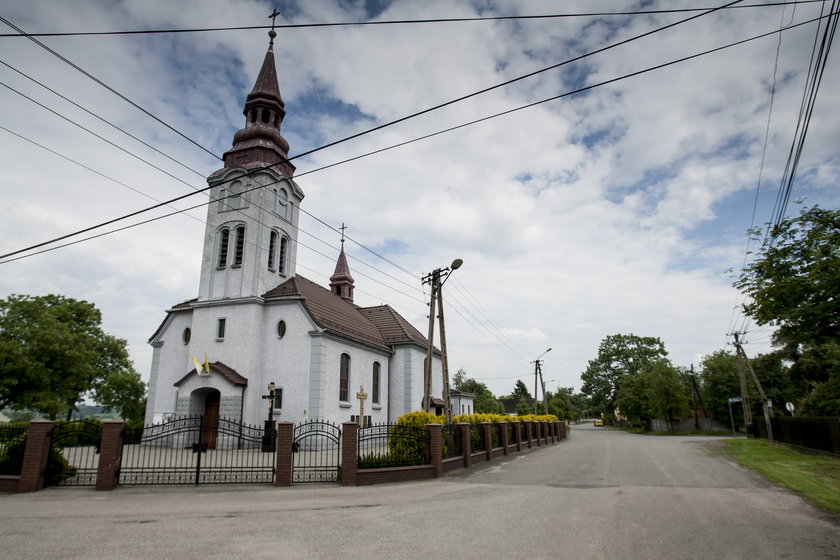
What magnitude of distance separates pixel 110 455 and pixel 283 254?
Answer: 51.2 feet

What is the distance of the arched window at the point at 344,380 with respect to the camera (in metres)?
23.9

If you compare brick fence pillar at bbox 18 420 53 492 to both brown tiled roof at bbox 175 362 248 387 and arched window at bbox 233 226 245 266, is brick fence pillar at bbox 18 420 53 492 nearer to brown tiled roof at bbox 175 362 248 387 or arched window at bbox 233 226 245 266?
brown tiled roof at bbox 175 362 248 387

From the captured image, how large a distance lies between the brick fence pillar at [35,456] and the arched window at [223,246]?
1383 cm

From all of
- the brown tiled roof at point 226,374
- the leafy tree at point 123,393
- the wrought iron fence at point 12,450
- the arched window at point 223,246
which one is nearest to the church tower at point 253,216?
the arched window at point 223,246

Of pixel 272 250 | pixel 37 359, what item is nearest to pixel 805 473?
pixel 272 250

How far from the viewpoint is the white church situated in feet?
72.3

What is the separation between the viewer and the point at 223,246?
24.6m

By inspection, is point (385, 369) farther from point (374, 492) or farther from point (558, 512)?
point (558, 512)

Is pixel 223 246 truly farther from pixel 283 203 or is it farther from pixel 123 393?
pixel 123 393

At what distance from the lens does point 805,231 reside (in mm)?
10586

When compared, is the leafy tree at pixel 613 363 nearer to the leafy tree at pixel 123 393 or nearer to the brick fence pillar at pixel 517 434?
the brick fence pillar at pixel 517 434

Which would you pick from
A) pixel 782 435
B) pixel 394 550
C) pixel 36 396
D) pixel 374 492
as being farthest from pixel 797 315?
pixel 36 396

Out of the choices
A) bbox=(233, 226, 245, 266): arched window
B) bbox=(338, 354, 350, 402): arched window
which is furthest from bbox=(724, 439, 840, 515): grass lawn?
bbox=(233, 226, 245, 266): arched window

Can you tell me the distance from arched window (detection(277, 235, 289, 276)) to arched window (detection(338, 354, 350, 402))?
5.76 metres
